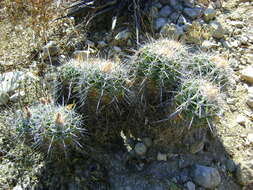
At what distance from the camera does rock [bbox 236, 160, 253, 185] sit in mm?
2344

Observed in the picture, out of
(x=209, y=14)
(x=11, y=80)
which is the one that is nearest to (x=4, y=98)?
(x=11, y=80)

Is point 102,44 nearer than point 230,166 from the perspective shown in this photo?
No

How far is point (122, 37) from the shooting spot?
3.30 metres

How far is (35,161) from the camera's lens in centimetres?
231

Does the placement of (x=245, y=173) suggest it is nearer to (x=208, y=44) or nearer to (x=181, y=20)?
(x=208, y=44)

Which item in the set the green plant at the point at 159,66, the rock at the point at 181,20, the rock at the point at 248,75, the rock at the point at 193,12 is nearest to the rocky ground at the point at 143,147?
the rock at the point at 248,75

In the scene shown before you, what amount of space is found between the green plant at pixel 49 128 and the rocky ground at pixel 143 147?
269 mm

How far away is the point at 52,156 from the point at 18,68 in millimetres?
1316

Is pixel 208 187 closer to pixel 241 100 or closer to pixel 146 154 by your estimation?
pixel 146 154

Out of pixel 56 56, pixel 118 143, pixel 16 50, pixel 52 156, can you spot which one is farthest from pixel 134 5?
pixel 52 156

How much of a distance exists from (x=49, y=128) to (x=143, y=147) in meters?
0.81

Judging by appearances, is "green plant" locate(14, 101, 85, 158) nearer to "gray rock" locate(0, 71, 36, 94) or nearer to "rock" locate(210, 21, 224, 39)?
"gray rock" locate(0, 71, 36, 94)

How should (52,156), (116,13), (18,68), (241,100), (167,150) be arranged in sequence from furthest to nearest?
(116,13), (18,68), (241,100), (167,150), (52,156)

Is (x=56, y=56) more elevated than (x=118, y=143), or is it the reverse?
(x=56, y=56)
